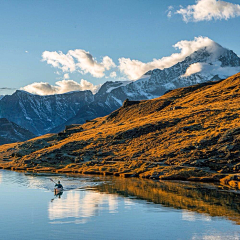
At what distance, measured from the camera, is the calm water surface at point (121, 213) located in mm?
A: 37719

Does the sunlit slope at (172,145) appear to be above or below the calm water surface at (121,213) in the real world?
above

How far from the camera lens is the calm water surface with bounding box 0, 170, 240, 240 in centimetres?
3772

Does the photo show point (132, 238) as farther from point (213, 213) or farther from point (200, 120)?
point (200, 120)

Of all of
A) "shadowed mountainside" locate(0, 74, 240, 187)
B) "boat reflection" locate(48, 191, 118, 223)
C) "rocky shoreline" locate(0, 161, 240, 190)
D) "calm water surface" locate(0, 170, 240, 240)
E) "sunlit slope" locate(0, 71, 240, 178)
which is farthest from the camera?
"sunlit slope" locate(0, 71, 240, 178)

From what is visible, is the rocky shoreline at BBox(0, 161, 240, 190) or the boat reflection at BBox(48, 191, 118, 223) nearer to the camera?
the boat reflection at BBox(48, 191, 118, 223)

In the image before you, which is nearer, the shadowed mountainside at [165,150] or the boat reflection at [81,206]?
the boat reflection at [81,206]

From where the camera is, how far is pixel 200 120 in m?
133

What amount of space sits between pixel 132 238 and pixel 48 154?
108694 millimetres

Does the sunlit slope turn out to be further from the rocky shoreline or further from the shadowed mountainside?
the rocky shoreline

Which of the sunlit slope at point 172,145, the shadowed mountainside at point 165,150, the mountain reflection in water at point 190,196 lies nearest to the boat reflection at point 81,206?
the mountain reflection in water at point 190,196

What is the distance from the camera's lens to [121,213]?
47969mm

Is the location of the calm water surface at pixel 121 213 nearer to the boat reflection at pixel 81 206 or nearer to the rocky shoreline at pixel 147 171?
the boat reflection at pixel 81 206

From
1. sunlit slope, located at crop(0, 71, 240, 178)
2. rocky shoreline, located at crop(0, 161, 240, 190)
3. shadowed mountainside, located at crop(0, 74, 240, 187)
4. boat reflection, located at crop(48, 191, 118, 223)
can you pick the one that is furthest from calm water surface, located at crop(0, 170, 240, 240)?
sunlit slope, located at crop(0, 71, 240, 178)

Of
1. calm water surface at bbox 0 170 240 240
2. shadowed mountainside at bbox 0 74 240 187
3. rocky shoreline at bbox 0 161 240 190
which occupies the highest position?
shadowed mountainside at bbox 0 74 240 187
